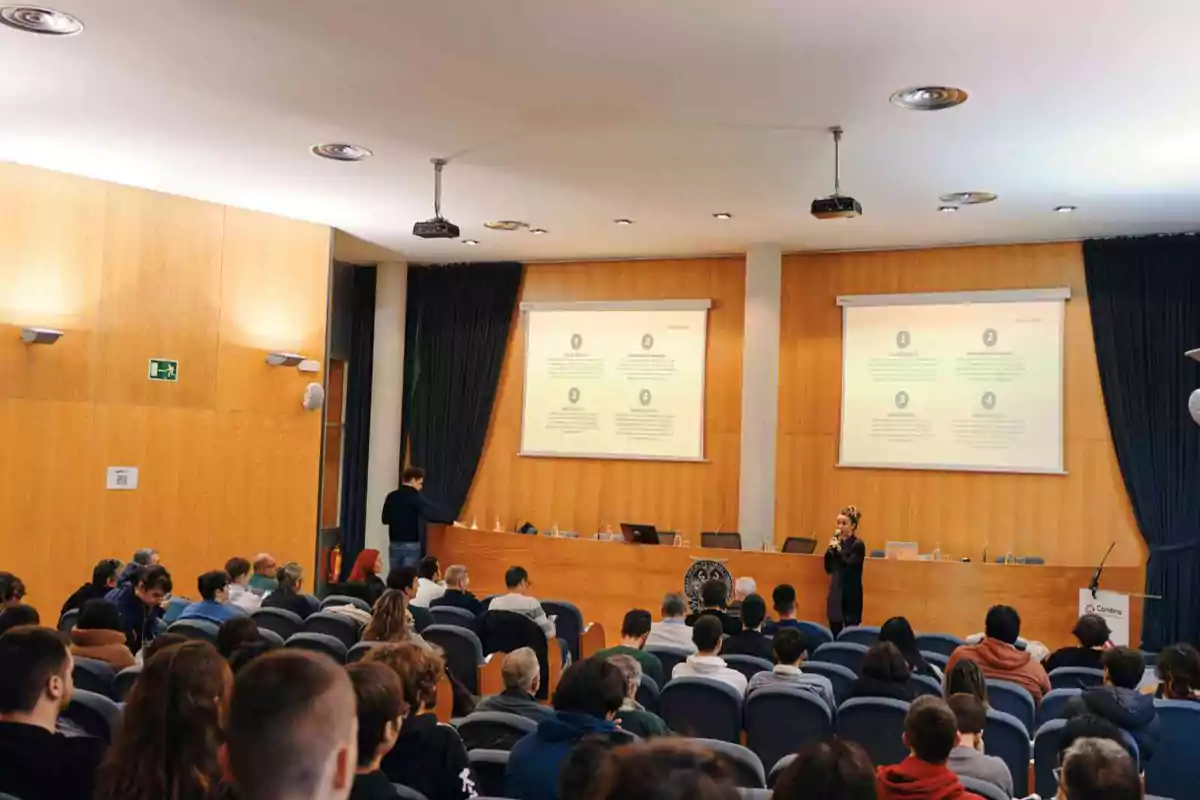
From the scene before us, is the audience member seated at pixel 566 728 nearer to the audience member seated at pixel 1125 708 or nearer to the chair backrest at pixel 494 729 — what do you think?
the chair backrest at pixel 494 729

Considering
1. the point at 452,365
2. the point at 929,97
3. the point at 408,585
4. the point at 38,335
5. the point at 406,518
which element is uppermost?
the point at 929,97

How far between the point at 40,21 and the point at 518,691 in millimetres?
4518

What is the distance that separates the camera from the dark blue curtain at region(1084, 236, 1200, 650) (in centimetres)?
959

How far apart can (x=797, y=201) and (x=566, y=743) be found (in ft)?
22.1

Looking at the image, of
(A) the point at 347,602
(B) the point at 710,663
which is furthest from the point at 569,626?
(B) the point at 710,663

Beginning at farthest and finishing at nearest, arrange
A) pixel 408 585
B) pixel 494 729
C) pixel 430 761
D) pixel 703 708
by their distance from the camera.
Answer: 1. pixel 408 585
2. pixel 703 708
3. pixel 494 729
4. pixel 430 761

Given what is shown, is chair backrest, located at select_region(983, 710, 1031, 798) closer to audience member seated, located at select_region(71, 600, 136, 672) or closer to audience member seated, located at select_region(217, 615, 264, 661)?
audience member seated, located at select_region(217, 615, 264, 661)

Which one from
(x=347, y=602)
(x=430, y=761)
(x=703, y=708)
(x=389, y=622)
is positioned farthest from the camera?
(x=347, y=602)

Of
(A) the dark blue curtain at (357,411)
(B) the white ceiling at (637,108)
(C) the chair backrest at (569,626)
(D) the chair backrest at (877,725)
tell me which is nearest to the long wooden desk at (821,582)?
(C) the chair backrest at (569,626)

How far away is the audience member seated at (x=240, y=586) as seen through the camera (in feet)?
23.3

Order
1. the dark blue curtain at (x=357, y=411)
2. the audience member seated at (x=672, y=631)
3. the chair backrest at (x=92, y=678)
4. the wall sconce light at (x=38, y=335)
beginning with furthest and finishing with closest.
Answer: the dark blue curtain at (x=357, y=411) < the wall sconce light at (x=38, y=335) < the audience member seated at (x=672, y=631) < the chair backrest at (x=92, y=678)

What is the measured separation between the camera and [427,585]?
25.0ft

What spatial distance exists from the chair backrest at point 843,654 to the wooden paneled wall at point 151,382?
20.4 ft

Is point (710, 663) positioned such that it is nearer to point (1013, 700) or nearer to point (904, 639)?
point (904, 639)
